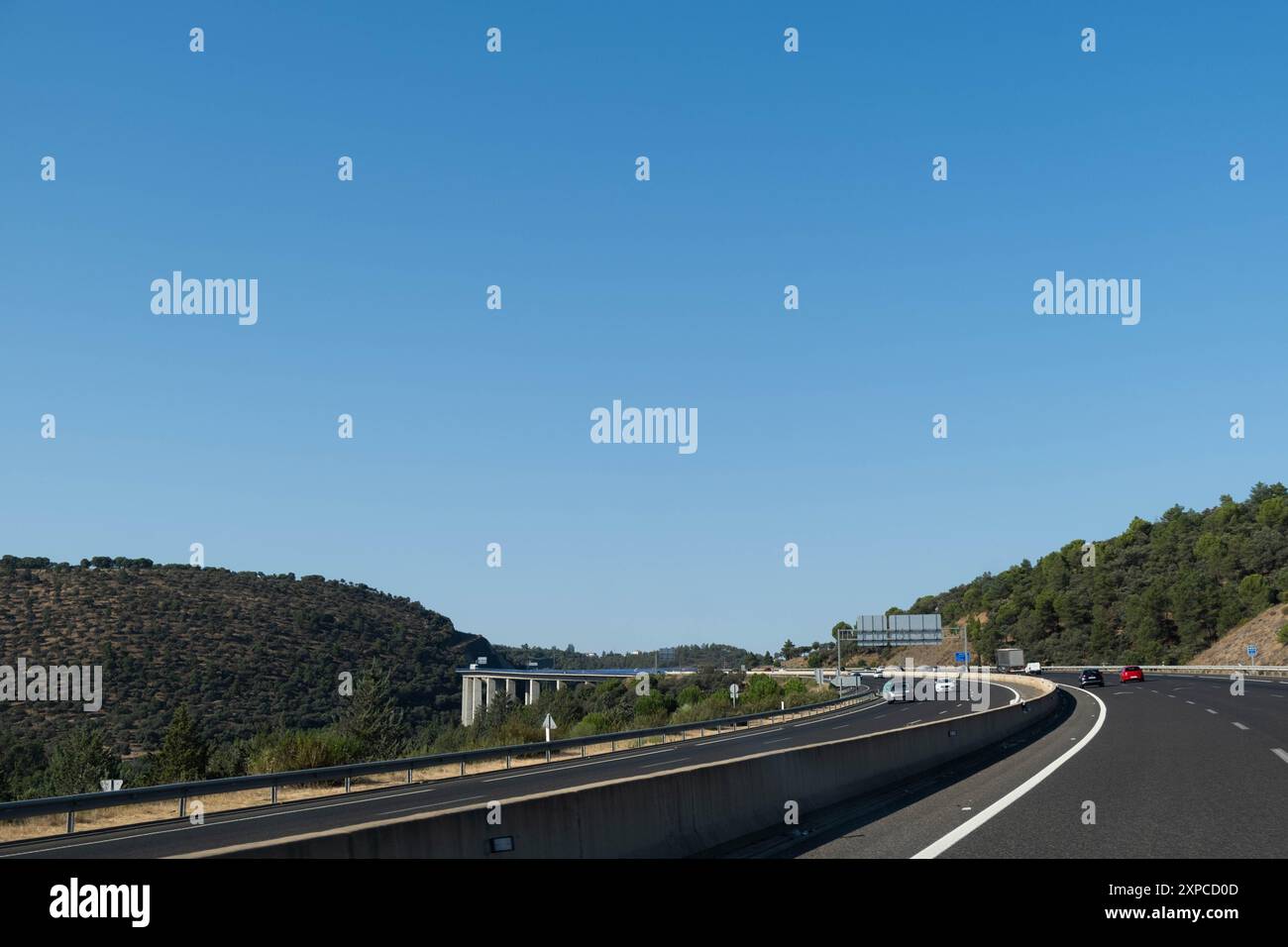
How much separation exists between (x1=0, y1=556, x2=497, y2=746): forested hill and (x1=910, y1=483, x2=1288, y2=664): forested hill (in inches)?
3168

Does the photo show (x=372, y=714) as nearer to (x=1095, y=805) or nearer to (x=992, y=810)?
(x=992, y=810)

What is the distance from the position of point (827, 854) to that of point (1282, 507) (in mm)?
169588

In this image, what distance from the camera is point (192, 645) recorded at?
102438 mm

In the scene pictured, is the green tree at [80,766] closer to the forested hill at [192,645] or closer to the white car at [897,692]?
the forested hill at [192,645]

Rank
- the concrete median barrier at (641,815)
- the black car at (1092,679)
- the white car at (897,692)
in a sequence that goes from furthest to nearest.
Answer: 1. the white car at (897,692)
2. the black car at (1092,679)
3. the concrete median barrier at (641,815)

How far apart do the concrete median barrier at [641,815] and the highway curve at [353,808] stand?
8029mm

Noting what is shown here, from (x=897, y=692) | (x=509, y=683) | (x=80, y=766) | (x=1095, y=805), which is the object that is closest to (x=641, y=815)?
(x=1095, y=805)

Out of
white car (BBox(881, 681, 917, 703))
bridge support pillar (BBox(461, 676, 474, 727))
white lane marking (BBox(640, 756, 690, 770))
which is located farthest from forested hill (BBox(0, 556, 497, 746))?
white lane marking (BBox(640, 756, 690, 770))

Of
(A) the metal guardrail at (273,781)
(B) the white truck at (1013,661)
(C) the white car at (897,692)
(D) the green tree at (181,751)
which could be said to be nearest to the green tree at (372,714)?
(D) the green tree at (181,751)

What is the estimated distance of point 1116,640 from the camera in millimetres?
146500

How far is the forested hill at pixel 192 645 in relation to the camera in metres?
88.2

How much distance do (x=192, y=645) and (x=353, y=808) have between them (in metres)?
86.6

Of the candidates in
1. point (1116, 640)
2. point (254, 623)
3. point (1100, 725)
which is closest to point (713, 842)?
point (1100, 725)
